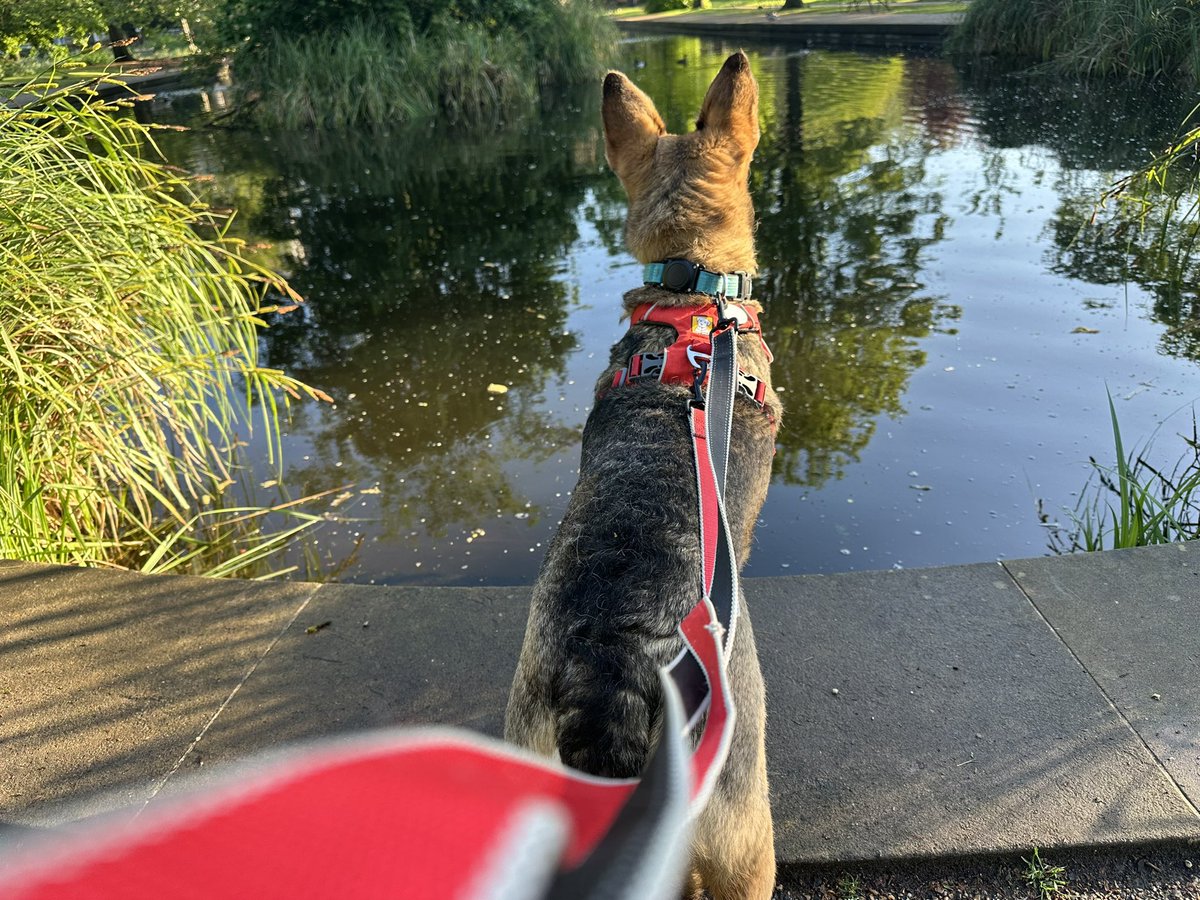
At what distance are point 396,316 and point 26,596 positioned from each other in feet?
14.3

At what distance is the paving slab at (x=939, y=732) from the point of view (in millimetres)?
2117

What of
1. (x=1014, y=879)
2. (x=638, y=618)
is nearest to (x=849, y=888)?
(x=1014, y=879)

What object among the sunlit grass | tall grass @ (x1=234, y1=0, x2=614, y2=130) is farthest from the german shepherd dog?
the sunlit grass

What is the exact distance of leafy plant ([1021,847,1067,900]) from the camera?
2.00m

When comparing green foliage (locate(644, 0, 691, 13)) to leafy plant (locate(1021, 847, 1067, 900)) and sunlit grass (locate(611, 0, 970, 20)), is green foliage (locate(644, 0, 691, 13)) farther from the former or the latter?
leafy plant (locate(1021, 847, 1067, 900))

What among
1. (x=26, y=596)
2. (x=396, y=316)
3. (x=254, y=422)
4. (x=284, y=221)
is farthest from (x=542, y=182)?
(x=26, y=596)

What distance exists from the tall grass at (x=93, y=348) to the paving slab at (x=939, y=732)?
2.87 meters

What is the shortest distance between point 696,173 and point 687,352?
3.10 feet

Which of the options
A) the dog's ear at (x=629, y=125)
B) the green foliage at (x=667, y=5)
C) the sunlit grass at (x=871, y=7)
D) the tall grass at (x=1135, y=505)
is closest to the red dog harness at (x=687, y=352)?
the dog's ear at (x=629, y=125)

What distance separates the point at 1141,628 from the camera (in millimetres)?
2664

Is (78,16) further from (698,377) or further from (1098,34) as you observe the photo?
(698,377)

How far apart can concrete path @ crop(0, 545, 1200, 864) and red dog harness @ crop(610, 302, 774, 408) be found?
38.6 inches

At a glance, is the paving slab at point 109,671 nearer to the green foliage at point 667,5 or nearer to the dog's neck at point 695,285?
the dog's neck at point 695,285

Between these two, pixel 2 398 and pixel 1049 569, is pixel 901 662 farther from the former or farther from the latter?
pixel 2 398
